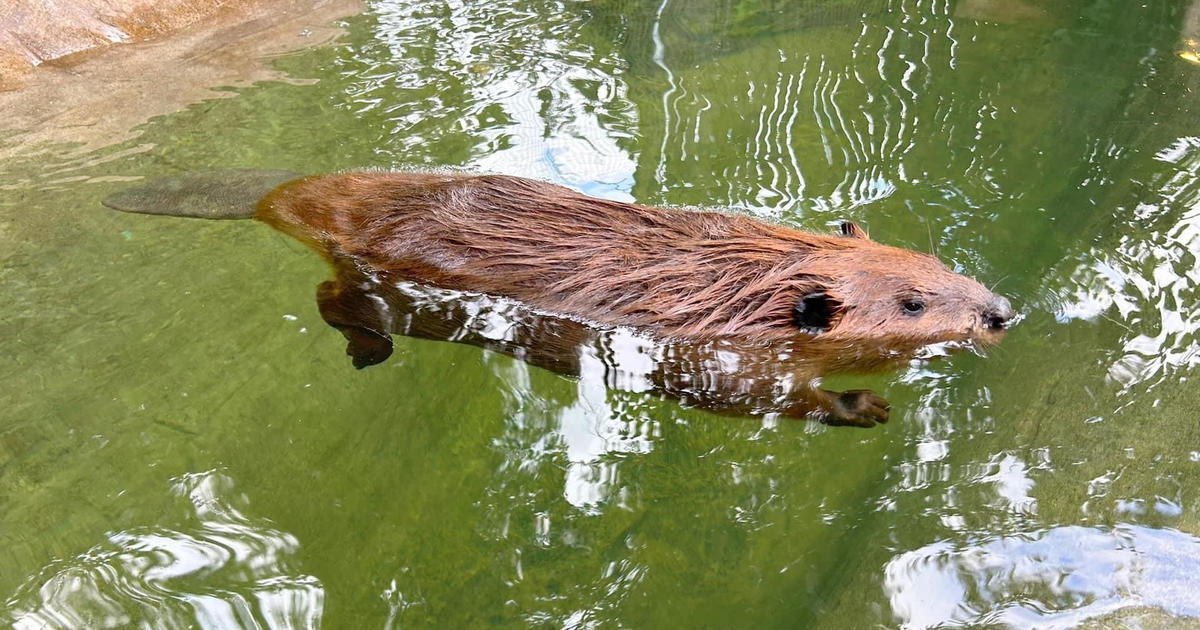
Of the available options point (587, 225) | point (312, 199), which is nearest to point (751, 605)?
point (587, 225)

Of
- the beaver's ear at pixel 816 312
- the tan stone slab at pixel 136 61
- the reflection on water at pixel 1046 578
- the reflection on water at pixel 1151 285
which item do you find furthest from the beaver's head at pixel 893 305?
the tan stone slab at pixel 136 61

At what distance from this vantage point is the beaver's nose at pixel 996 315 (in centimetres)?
295

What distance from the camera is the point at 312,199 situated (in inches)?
130

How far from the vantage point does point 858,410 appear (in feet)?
8.94

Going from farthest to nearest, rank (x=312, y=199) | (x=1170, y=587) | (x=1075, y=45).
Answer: (x=1075, y=45) → (x=312, y=199) → (x=1170, y=587)

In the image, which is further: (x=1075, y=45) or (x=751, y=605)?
(x=1075, y=45)

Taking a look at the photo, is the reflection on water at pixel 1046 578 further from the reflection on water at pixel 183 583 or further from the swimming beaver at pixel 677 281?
the reflection on water at pixel 183 583

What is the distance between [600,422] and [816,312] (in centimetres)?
79

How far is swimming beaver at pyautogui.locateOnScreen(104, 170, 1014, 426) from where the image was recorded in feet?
9.33

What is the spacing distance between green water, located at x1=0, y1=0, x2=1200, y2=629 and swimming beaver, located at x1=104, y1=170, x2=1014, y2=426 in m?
0.13

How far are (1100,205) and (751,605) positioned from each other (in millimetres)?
2631

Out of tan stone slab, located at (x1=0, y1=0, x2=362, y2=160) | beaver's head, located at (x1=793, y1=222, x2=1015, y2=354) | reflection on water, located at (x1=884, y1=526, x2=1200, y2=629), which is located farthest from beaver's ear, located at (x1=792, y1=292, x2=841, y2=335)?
tan stone slab, located at (x1=0, y1=0, x2=362, y2=160)

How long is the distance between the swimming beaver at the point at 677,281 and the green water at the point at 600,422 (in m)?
0.13

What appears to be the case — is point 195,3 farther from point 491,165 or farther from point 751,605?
point 751,605
